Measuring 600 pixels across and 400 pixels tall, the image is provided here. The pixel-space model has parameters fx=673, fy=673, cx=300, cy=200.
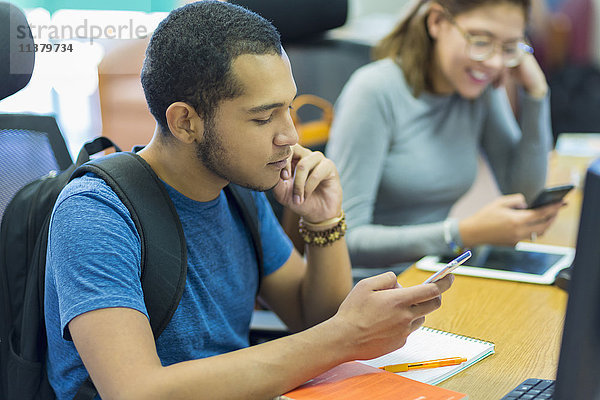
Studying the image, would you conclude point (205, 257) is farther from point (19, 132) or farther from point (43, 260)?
point (19, 132)

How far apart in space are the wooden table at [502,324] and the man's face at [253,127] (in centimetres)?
41

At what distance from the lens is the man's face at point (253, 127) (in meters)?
0.94

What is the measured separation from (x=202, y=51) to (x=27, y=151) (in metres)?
0.37

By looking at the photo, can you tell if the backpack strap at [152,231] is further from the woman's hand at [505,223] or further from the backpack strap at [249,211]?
the woman's hand at [505,223]

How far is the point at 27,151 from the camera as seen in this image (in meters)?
1.09

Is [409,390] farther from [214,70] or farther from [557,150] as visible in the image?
[557,150]

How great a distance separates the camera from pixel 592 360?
640mm

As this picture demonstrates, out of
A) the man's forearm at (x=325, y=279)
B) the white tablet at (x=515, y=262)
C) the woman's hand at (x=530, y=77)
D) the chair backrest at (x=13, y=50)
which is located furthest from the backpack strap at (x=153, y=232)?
the woman's hand at (x=530, y=77)

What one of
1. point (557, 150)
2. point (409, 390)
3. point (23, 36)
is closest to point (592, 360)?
point (409, 390)

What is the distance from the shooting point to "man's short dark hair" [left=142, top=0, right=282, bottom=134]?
0.93 meters

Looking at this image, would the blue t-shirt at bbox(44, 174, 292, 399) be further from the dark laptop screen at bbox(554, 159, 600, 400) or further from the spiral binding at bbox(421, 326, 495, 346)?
the dark laptop screen at bbox(554, 159, 600, 400)

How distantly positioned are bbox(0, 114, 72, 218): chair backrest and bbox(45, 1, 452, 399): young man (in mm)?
180

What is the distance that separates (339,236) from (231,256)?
0.70ft

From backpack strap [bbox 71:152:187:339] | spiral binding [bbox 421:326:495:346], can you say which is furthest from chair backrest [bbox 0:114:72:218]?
spiral binding [bbox 421:326:495:346]
